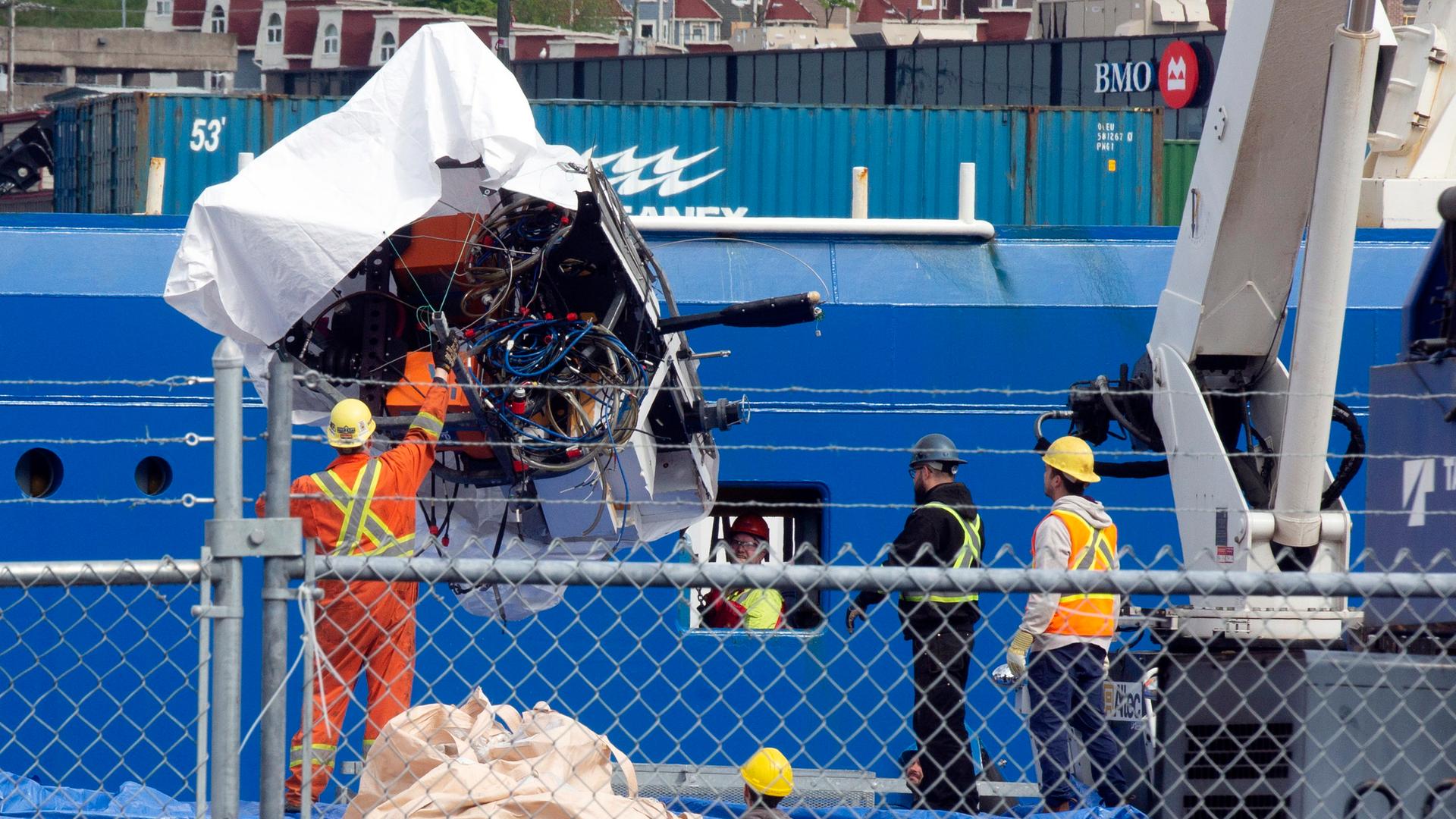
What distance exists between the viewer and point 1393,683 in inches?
170

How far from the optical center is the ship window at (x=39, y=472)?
8500 mm

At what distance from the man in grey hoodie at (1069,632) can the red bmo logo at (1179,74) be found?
1901cm

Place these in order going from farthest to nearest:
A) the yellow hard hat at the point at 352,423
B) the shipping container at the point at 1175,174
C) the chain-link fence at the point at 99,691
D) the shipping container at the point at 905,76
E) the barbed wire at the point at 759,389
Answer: the shipping container at the point at 905,76 → the shipping container at the point at 1175,174 → the chain-link fence at the point at 99,691 → the yellow hard hat at the point at 352,423 → the barbed wire at the point at 759,389

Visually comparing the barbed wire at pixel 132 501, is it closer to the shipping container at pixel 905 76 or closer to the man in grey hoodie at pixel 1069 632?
the man in grey hoodie at pixel 1069 632

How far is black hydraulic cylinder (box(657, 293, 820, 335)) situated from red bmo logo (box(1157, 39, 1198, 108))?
19.6 m

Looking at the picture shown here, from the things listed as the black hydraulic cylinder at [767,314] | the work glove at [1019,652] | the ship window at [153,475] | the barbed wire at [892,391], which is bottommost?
the work glove at [1019,652]

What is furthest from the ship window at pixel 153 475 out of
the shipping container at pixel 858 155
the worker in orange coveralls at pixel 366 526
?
the shipping container at pixel 858 155

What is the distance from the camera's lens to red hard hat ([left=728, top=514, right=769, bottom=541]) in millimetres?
8500

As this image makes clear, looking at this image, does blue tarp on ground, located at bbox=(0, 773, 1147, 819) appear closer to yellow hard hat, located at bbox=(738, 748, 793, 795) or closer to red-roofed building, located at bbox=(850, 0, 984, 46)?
yellow hard hat, located at bbox=(738, 748, 793, 795)

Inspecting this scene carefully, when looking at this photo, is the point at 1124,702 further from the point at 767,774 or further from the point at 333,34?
the point at 333,34

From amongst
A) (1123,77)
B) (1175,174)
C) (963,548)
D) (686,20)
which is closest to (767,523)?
(963,548)

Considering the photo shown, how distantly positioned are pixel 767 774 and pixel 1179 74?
21.5 meters

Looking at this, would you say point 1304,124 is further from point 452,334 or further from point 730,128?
point 730,128

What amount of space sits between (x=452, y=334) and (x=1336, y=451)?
16.9 feet
